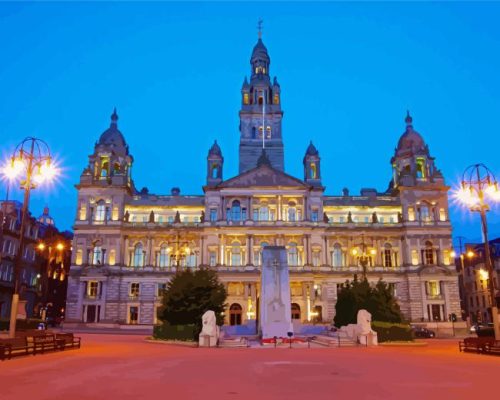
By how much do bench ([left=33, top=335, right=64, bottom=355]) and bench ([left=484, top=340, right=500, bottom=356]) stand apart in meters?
23.4

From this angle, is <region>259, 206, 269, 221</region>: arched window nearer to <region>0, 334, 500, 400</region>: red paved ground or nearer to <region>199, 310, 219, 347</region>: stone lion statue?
<region>199, 310, 219, 347</region>: stone lion statue

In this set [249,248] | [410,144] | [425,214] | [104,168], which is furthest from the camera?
[410,144]

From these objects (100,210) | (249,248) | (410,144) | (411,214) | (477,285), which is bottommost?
(477,285)

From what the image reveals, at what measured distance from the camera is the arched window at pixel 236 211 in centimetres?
7188

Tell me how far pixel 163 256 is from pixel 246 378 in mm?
57619

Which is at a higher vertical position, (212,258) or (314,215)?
(314,215)

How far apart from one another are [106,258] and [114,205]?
26.8ft

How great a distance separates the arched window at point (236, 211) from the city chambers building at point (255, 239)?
0.53 feet

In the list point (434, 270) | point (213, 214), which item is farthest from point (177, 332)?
point (434, 270)

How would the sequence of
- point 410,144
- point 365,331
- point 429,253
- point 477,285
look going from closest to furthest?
point 365,331 < point 429,253 < point 410,144 < point 477,285

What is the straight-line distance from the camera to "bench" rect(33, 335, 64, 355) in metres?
24.4

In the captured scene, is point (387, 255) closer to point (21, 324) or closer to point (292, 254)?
point (292, 254)

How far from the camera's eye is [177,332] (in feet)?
115

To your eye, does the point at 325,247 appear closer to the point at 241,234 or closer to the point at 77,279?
the point at 241,234
